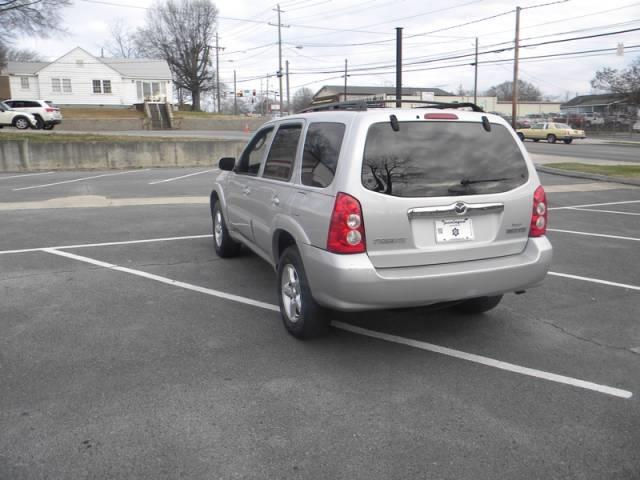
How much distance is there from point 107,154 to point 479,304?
17.5 metres

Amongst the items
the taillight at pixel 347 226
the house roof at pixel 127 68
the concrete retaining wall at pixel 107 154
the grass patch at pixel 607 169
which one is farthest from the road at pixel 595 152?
the house roof at pixel 127 68

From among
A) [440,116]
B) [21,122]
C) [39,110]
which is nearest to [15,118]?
[21,122]

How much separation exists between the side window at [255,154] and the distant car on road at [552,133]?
35190mm

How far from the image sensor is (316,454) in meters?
2.90

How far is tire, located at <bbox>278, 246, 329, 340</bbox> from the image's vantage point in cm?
418

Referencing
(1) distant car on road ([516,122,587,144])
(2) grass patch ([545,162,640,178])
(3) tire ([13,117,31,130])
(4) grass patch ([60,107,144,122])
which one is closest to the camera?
(2) grass patch ([545,162,640,178])

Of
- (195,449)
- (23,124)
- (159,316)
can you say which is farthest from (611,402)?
(23,124)

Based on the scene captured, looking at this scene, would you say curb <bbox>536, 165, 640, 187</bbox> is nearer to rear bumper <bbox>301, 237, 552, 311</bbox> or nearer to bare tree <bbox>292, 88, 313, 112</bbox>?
rear bumper <bbox>301, 237, 552, 311</bbox>

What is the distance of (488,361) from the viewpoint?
4.05 m

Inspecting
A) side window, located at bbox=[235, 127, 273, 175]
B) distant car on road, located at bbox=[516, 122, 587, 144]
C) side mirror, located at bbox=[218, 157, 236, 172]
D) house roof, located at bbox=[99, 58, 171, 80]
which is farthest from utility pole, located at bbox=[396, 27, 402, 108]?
house roof, located at bbox=[99, 58, 171, 80]

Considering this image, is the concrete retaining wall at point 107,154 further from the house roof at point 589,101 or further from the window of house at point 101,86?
the house roof at point 589,101

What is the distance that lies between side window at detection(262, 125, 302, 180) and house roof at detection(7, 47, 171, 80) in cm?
5297

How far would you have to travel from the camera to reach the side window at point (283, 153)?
4.70m

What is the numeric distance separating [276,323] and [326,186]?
56.0 inches
